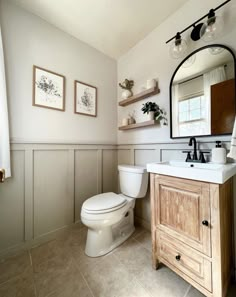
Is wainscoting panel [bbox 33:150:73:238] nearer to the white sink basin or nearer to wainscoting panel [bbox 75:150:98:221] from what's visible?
wainscoting panel [bbox 75:150:98:221]

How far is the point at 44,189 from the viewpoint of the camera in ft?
4.79

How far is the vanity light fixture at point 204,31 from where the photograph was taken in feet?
3.38

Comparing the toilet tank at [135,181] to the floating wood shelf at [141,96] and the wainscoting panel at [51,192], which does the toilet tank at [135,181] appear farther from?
the floating wood shelf at [141,96]

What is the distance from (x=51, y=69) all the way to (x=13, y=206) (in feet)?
4.70

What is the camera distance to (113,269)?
1.13 meters

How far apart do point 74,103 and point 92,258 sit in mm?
1621

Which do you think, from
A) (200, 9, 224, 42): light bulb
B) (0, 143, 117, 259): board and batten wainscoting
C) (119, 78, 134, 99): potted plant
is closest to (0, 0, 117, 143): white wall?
(0, 143, 117, 259): board and batten wainscoting

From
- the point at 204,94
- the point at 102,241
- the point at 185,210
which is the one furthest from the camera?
the point at 102,241

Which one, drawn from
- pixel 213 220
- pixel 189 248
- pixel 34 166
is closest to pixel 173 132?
pixel 213 220

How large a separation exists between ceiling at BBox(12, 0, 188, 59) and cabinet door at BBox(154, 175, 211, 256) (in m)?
1.60

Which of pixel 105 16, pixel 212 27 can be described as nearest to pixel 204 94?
pixel 212 27

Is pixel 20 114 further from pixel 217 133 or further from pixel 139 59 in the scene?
pixel 217 133

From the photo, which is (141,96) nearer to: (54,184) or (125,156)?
(125,156)

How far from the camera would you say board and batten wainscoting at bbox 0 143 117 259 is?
128cm
